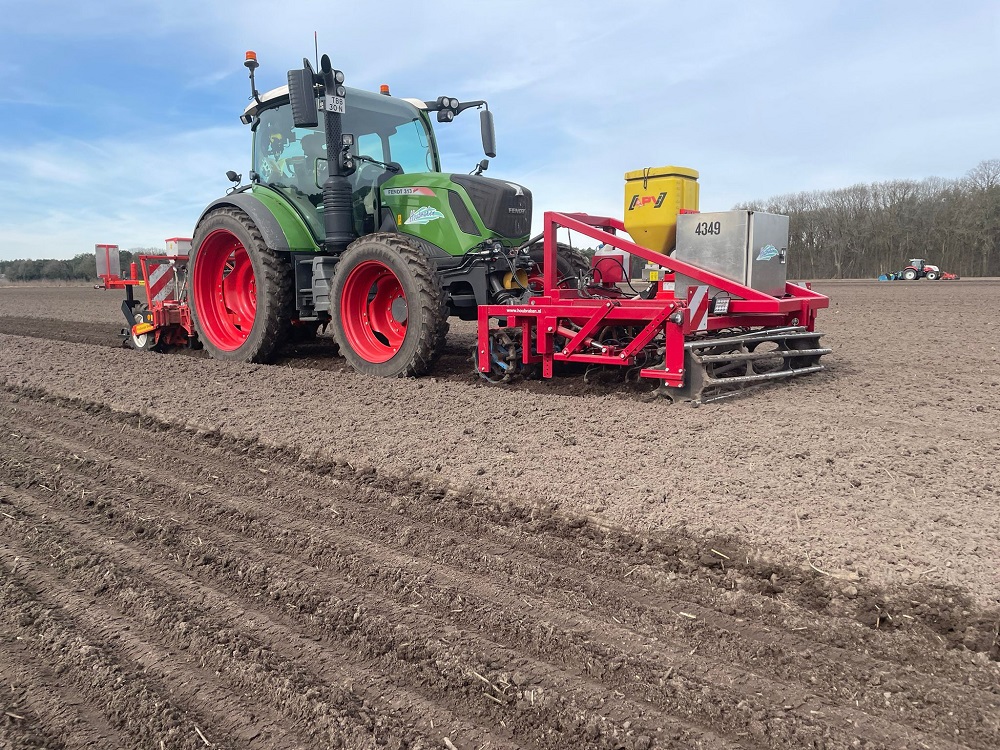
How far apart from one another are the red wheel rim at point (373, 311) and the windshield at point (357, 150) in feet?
2.36

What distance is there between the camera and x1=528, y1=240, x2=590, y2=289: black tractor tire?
6664 mm

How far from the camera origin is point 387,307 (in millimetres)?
6719

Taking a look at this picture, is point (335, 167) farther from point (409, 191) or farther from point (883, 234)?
point (883, 234)

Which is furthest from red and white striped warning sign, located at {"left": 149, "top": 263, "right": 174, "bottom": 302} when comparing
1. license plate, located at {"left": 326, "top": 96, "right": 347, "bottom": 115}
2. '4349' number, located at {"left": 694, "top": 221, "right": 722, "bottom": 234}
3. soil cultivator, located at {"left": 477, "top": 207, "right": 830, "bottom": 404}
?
'4349' number, located at {"left": 694, "top": 221, "right": 722, "bottom": 234}

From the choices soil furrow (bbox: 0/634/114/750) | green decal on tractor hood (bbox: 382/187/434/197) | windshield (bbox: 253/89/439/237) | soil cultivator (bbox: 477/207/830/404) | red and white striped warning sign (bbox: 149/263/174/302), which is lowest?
soil furrow (bbox: 0/634/114/750)

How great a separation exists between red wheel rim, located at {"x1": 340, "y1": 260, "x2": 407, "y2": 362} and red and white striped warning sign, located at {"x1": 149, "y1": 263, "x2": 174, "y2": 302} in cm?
352

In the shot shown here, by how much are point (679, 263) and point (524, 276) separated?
5.02 ft

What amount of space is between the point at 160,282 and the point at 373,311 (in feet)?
12.0

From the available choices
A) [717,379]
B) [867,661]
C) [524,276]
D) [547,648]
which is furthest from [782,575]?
[524,276]

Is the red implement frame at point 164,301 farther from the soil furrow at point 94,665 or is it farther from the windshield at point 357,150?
the soil furrow at point 94,665

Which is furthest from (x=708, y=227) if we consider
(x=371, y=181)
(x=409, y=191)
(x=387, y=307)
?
(x=371, y=181)

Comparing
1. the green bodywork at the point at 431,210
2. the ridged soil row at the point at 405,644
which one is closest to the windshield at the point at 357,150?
the green bodywork at the point at 431,210

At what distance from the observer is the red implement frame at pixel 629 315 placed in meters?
5.06

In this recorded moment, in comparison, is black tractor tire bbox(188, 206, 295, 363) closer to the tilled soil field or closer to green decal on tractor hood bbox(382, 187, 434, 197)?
green decal on tractor hood bbox(382, 187, 434, 197)
